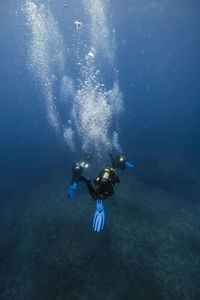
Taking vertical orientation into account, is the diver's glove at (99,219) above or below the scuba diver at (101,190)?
below

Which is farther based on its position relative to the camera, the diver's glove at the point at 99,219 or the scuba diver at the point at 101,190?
A: the diver's glove at the point at 99,219

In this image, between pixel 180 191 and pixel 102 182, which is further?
pixel 180 191

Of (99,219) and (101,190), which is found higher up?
(101,190)

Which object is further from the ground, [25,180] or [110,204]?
[25,180]

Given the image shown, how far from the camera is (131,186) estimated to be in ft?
32.3

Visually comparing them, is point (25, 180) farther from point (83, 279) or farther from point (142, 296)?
point (142, 296)

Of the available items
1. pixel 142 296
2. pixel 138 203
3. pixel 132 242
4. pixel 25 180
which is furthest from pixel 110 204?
pixel 25 180

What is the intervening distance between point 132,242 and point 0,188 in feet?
36.0

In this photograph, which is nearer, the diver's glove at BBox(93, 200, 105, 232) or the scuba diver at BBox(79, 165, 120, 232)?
the scuba diver at BBox(79, 165, 120, 232)

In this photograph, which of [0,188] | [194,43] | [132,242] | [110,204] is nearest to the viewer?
[132,242]

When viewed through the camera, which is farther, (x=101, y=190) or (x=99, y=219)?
(x=99, y=219)

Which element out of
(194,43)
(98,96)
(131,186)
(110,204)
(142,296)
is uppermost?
(194,43)

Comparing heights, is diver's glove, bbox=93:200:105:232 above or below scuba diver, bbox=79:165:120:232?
below

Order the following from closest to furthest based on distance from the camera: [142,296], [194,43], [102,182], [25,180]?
1. [142,296]
2. [102,182]
3. [25,180]
4. [194,43]
